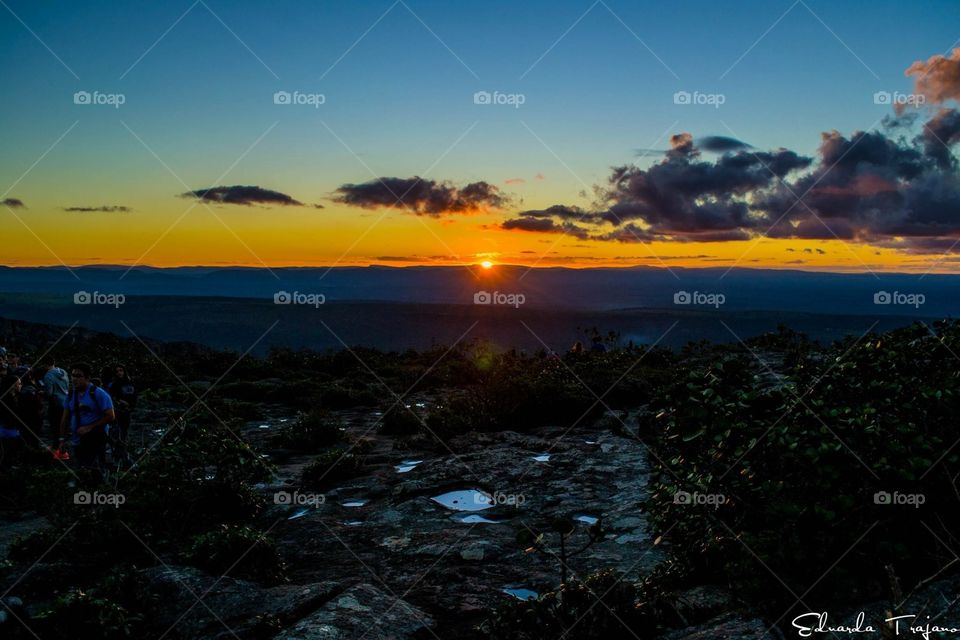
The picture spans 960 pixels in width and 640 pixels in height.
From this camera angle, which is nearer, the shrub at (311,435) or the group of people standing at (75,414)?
the group of people standing at (75,414)

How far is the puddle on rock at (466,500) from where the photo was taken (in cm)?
1023

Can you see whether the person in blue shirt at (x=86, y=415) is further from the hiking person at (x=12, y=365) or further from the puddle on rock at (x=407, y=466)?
the puddle on rock at (x=407, y=466)

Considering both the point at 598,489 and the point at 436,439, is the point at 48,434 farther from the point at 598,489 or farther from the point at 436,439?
the point at 598,489

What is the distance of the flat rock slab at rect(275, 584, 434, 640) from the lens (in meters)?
5.80

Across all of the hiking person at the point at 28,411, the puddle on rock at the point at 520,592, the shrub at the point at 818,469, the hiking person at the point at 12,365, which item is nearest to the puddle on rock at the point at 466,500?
the puddle on rock at the point at 520,592

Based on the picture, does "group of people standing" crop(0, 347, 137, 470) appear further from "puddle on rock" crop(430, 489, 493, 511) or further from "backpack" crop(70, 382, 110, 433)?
"puddle on rock" crop(430, 489, 493, 511)

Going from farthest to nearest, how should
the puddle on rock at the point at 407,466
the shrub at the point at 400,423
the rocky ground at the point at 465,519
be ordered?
the shrub at the point at 400,423
the puddle on rock at the point at 407,466
the rocky ground at the point at 465,519

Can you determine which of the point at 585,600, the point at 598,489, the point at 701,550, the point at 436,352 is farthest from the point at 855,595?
the point at 436,352

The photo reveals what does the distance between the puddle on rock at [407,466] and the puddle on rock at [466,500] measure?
1949 millimetres

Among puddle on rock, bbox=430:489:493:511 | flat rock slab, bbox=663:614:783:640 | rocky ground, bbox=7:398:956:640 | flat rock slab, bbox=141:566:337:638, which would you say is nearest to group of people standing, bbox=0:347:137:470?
rocky ground, bbox=7:398:956:640

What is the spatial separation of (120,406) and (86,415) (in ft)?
7.30

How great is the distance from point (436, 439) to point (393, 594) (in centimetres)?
713

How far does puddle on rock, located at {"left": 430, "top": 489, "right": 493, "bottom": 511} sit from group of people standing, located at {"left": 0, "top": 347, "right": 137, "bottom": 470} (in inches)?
216

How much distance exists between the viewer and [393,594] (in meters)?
7.20
